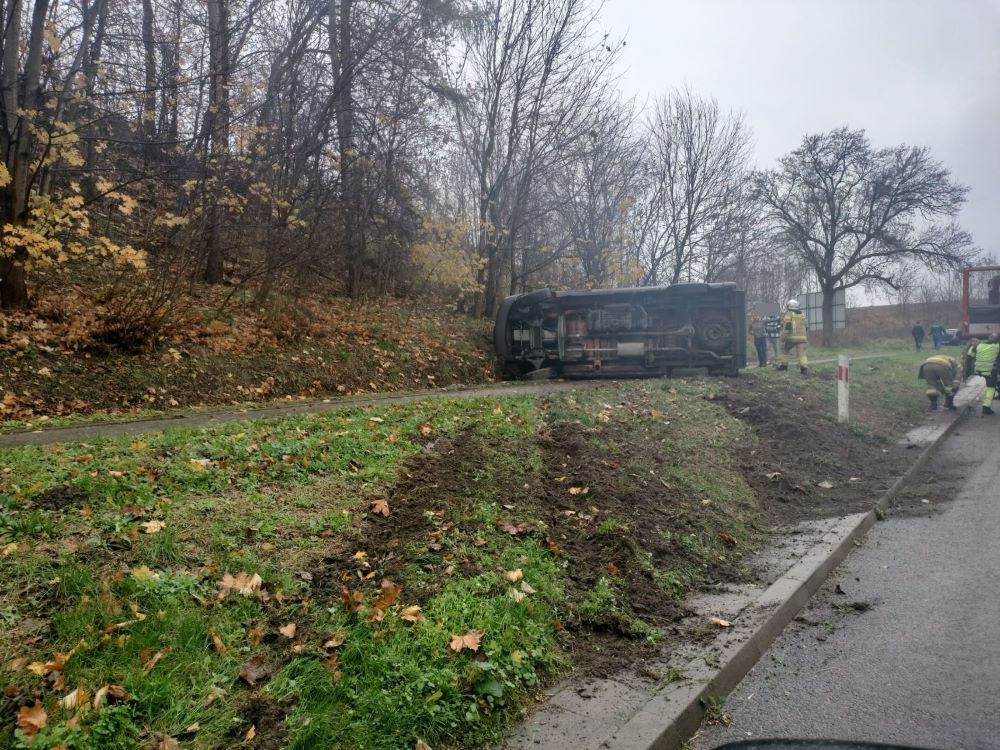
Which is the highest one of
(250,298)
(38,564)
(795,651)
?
(250,298)

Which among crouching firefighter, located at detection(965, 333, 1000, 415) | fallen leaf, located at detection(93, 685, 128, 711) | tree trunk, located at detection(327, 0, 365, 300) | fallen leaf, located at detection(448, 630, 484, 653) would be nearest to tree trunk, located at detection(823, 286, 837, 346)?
crouching firefighter, located at detection(965, 333, 1000, 415)

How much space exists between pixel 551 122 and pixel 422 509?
748 inches

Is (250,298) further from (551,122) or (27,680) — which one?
(27,680)

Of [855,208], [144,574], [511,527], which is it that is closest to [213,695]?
[144,574]

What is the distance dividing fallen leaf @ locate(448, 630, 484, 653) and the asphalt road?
1.12 metres

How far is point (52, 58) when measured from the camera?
40.7 ft

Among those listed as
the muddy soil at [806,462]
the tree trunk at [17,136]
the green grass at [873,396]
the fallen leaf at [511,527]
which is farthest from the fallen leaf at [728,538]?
the tree trunk at [17,136]

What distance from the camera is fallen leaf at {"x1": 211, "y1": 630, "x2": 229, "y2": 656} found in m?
3.34

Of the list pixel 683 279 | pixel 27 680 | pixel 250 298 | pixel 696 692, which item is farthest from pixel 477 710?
pixel 683 279

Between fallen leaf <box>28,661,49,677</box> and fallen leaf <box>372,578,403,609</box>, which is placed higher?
fallen leaf <box>28,661,49,677</box>

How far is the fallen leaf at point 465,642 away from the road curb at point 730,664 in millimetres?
790

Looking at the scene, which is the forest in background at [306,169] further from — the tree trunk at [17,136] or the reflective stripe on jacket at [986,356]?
the reflective stripe on jacket at [986,356]

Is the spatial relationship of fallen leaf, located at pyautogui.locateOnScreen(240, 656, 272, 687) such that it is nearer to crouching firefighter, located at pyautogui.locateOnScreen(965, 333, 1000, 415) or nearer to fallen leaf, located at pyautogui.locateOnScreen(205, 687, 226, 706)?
fallen leaf, located at pyautogui.locateOnScreen(205, 687, 226, 706)

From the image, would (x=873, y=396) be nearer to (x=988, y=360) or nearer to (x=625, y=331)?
(x=988, y=360)
